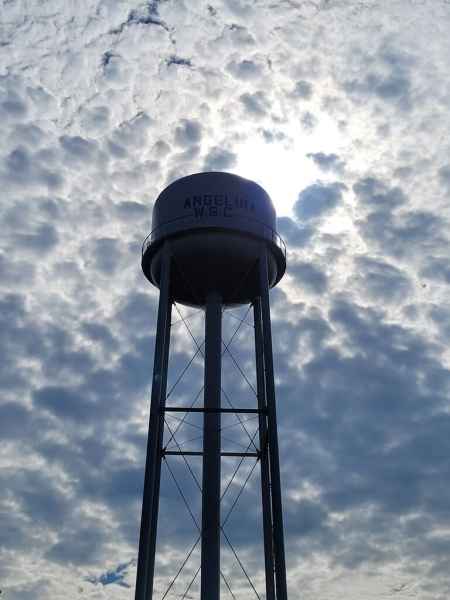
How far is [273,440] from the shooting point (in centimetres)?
1733

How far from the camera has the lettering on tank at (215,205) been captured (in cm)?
1984

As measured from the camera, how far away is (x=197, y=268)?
20.3 meters

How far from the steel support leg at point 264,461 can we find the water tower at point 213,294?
1.0 inches

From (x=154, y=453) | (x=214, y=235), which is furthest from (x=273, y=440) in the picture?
(x=214, y=235)

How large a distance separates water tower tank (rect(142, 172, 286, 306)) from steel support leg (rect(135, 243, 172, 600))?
779 mm

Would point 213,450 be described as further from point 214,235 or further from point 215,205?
point 215,205

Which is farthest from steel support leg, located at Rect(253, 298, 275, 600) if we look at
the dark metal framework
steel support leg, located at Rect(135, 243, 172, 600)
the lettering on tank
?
the lettering on tank

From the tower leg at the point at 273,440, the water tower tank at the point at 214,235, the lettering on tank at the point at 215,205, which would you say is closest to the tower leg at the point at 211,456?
the water tower tank at the point at 214,235

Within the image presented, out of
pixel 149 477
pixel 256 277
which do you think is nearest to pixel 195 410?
pixel 149 477

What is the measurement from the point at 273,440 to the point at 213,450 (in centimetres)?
223

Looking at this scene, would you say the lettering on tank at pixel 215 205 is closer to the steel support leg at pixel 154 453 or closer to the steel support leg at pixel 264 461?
the steel support leg at pixel 154 453

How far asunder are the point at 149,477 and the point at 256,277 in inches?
284

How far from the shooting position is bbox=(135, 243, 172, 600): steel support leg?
51.6 ft

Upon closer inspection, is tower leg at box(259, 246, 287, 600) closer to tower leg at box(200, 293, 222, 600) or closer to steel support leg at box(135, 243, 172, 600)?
tower leg at box(200, 293, 222, 600)
